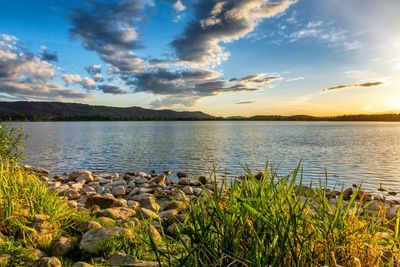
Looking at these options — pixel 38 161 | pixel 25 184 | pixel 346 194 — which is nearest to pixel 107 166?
pixel 38 161

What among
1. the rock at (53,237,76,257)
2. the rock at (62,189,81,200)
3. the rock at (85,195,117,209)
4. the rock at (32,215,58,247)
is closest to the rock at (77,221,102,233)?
the rock at (32,215,58,247)

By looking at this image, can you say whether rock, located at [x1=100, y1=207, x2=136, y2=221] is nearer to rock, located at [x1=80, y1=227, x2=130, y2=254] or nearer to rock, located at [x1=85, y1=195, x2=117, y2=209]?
rock, located at [x1=85, y1=195, x2=117, y2=209]

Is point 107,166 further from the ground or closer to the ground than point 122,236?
closer to the ground

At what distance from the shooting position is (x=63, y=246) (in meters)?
6.87

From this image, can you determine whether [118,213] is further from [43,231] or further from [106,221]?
[43,231]

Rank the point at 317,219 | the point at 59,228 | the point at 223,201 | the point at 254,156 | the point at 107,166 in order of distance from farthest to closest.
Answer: the point at 254,156 < the point at 107,166 < the point at 59,228 < the point at 223,201 < the point at 317,219

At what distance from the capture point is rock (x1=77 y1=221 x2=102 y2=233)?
7875 millimetres

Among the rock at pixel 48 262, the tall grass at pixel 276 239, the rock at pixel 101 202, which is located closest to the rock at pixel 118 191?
the rock at pixel 101 202

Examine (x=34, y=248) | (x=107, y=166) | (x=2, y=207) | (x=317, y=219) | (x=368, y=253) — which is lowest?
(x=107, y=166)

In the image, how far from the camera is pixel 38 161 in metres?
36.8

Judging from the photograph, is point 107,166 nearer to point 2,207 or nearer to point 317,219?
point 2,207

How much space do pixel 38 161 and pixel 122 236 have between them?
1338 inches

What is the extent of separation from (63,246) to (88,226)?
1.08 metres

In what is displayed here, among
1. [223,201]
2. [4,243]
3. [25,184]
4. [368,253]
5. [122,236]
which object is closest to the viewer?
[368,253]
